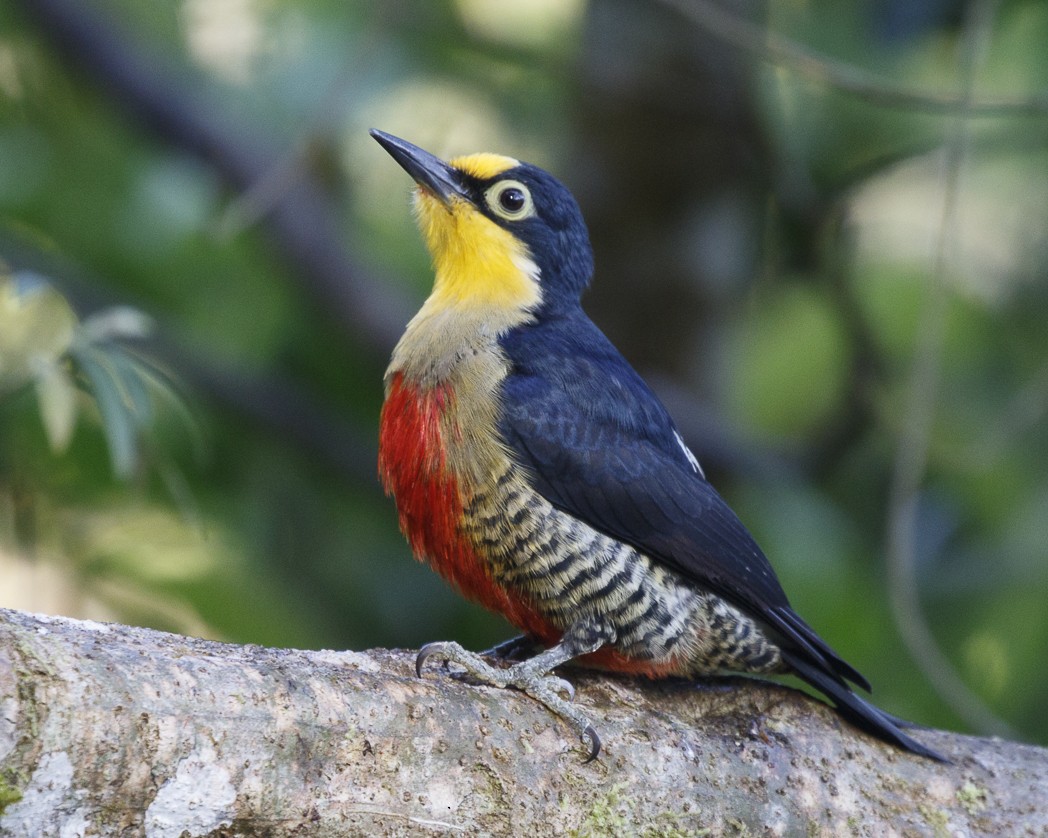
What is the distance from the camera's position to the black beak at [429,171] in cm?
405

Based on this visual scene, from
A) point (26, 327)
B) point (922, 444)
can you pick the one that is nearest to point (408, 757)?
point (26, 327)

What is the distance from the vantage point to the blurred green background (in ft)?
18.3

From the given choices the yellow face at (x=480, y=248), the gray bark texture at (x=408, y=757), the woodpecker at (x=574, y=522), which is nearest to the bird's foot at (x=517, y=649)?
the woodpecker at (x=574, y=522)

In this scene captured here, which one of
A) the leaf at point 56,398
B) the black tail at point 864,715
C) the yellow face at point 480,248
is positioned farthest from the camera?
the yellow face at point 480,248

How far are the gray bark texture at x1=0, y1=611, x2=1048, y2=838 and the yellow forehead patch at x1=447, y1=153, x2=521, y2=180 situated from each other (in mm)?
1617

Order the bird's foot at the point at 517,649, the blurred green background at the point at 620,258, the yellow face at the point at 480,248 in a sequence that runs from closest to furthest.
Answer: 1. the bird's foot at the point at 517,649
2. the yellow face at the point at 480,248
3. the blurred green background at the point at 620,258

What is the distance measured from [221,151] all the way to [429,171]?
2.45 m

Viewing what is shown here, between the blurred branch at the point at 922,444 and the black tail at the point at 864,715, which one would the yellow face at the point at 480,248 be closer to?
the black tail at the point at 864,715

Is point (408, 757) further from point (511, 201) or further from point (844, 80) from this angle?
point (844, 80)

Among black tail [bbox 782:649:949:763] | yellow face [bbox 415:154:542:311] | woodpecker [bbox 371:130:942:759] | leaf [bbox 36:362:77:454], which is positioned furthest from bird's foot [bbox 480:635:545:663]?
leaf [bbox 36:362:77:454]

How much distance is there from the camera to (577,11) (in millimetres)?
6875

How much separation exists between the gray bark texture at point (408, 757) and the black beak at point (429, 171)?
5.20 feet

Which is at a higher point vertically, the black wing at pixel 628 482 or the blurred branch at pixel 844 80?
the blurred branch at pixel 844 80

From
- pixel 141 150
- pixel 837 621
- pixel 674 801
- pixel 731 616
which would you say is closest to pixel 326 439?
pixel 141 150
